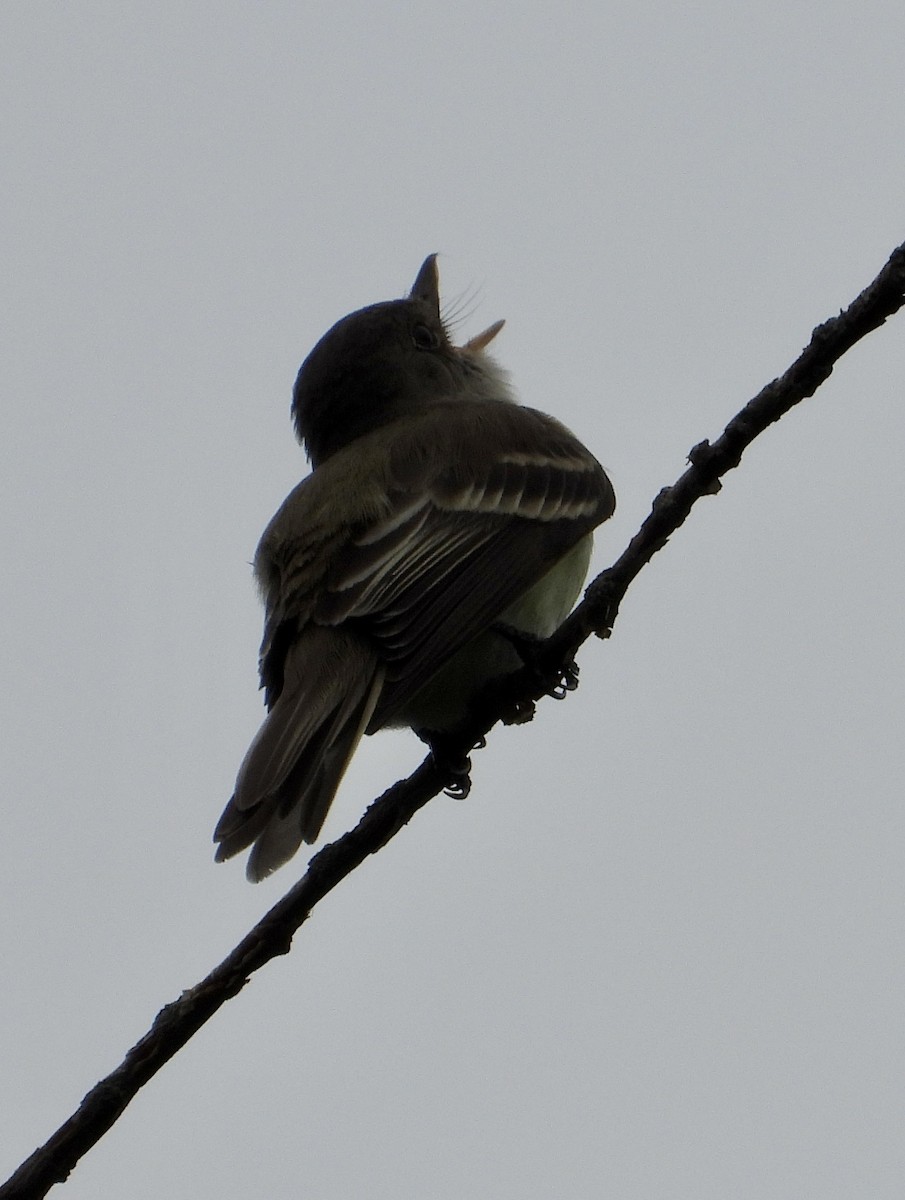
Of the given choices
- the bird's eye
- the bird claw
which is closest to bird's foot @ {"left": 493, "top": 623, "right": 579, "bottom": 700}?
the bird claw

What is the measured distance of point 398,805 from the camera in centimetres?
419

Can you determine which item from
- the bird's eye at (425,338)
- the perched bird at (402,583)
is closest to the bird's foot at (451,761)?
the perched bird at (402,583)

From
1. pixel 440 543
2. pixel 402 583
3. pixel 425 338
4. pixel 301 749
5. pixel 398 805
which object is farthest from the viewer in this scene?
pixel 425 338

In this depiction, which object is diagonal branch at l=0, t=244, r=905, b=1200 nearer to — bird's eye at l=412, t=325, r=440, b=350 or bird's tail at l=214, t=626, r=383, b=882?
bird's tail at l=214, t=626, r=383, b=882

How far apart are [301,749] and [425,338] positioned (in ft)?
12.2

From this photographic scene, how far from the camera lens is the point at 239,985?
11.1 ft

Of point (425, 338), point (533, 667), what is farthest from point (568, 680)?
point (425, 338)

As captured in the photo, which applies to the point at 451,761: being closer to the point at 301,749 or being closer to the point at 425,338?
the point at 301,749

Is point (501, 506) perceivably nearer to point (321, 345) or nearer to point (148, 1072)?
point (321, 345)

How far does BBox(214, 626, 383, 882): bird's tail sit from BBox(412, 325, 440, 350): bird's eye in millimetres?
2870

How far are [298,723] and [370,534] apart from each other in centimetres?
102

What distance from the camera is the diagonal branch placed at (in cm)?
314

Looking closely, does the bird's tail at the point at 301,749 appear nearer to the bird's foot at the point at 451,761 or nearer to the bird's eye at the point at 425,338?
the bird's foot at the point at 451,761

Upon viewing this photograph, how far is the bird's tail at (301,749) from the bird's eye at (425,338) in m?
2.87
